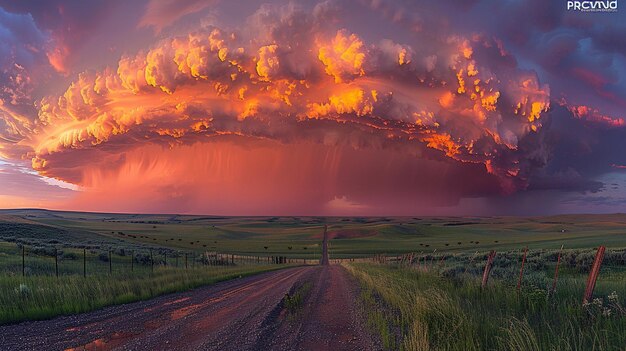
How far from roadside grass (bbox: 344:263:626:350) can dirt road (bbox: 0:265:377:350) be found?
1.13 meters

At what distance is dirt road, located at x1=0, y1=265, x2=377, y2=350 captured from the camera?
9.52 metres

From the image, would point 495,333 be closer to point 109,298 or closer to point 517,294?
point 517,294

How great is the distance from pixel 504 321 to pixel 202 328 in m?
7.38

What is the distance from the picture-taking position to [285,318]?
12.7 metres

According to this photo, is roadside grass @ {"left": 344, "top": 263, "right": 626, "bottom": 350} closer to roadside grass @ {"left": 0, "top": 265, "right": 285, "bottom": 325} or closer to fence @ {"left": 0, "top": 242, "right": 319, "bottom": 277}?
roadside grass @ {"left": 0, "top": 265, "right": 285, "bottom": 325}

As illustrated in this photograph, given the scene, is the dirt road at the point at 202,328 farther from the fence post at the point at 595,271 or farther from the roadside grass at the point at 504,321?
the fence post at the point at 595,271

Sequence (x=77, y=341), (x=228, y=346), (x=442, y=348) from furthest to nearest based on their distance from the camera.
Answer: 1. (x=77, y=341)
2. (x=228, y=346)
3. (x=442, y=348)

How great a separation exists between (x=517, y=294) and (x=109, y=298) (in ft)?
46.4

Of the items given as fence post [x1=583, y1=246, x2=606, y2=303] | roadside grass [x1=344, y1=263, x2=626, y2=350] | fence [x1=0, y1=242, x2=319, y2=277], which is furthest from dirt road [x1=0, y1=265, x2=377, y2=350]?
fence [x1=0, y1=242, x2=319, y2=277]

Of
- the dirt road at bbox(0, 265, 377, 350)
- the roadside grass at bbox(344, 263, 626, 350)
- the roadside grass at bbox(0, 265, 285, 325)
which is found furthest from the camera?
the roadside grass at bbox(0, 265, 285, 325)

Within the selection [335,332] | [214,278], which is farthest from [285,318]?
[214,278]

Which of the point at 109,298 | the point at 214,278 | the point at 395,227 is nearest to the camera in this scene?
the point at 109,298

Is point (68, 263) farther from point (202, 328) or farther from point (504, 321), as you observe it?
point (504, 321)

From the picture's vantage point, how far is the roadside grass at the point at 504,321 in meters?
7.54
